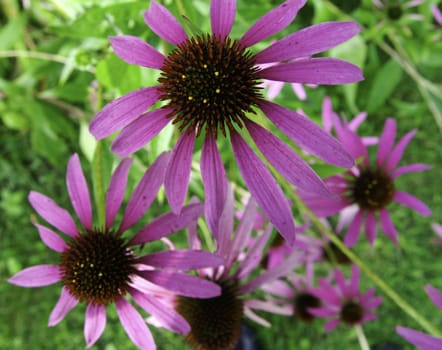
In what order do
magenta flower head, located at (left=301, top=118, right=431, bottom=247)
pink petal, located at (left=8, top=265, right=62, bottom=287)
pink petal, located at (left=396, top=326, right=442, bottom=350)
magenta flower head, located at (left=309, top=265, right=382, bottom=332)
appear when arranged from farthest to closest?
magenta flower head, located at (left=309, top=265, right=382, bottom=332)
magenta flower head, located at (left=301, top=118, right=431, bottom=247)
pink petal, located at (left=8, top=265, right=62, bottom=287)
pink petal, located at (left=396, top=326, right=442, bottom=350)

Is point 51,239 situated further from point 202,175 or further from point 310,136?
point 310,136

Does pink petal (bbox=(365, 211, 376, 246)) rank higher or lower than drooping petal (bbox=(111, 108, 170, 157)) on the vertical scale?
lower

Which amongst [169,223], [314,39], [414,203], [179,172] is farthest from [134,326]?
[414,203]

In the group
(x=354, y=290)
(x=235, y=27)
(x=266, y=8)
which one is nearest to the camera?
(x=235, y=27)

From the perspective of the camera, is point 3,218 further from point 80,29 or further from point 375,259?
point 375,259

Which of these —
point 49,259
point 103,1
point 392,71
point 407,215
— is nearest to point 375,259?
point 407,215

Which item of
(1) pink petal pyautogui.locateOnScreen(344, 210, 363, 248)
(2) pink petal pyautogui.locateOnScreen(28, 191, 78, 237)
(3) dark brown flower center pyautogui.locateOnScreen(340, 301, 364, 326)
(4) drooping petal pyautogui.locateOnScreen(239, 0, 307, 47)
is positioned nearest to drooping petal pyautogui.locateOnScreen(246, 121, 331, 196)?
(4) drooping petal pyautogui.locateOnScreen(239, 0, 307, 47)

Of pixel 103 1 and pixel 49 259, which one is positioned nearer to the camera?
pixel 103 1

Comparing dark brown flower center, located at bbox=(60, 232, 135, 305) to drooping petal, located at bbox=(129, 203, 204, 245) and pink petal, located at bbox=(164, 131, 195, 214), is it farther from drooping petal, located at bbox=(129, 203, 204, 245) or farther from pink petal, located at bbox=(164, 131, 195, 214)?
pink petal, located at bbox=(164, 131, 195, 214)
